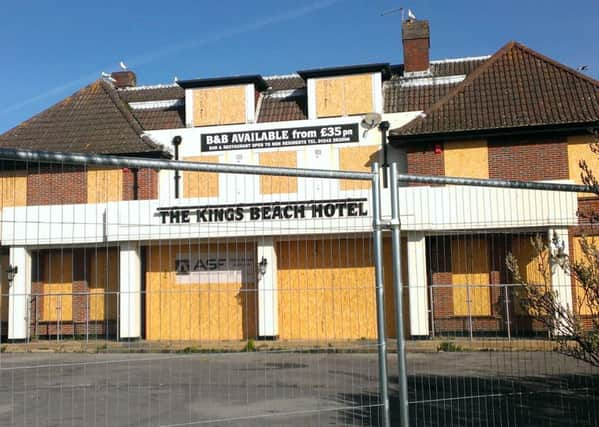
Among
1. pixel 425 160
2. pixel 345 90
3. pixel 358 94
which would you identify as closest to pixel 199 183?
pixel 345 90

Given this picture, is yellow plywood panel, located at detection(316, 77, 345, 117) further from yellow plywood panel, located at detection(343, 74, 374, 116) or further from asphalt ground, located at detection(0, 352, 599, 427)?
asphalt ground, located at detection(0, 352, 599, 427)

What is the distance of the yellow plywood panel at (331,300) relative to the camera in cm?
828

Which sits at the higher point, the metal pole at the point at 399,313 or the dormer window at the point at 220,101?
the dormer window at the point at 220,101

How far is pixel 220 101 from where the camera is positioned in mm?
23078

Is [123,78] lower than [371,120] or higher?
higher

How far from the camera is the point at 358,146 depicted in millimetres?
21656

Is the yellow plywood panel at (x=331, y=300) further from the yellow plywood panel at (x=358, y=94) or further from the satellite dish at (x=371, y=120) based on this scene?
the yellow plywood panel at (x=358, y=94)

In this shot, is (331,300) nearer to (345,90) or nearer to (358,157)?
(358,157)

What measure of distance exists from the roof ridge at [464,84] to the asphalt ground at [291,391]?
32.3 feet

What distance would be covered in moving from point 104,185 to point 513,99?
13.9 metres

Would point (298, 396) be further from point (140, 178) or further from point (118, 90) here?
point (118, 90)

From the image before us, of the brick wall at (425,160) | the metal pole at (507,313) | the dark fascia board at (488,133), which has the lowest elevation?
the metal pole at (507,313)

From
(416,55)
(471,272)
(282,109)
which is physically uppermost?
(416,55)

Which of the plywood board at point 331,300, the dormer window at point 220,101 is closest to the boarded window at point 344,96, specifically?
the dormer window at point 220,101
